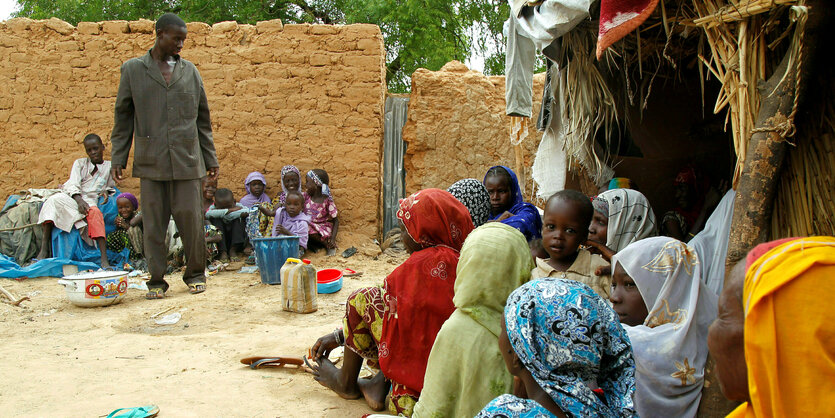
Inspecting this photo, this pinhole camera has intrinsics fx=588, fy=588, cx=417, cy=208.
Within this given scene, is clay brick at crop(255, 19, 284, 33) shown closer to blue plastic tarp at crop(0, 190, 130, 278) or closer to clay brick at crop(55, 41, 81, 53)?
clay brick at crop(55, 41, 81, 53)

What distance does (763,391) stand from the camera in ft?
3.87

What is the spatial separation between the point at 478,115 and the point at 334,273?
11.4 ft

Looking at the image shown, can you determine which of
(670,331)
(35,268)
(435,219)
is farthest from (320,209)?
(670,331)

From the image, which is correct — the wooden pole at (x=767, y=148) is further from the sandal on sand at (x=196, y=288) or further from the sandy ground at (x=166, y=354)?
the sandal on sand at (x=196, y=288)

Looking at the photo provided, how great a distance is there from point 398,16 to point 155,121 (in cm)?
904

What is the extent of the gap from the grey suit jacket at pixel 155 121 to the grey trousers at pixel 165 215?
14 cm

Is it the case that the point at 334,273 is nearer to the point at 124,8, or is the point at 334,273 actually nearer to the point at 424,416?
the point at 424,416

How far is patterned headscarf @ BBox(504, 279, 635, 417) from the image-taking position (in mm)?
1476

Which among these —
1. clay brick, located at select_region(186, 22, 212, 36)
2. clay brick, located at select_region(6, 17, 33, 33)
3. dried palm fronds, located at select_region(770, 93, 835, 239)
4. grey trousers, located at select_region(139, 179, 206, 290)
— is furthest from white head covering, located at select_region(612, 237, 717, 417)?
clay brick, located at select_region(6, 17, 33, 33)

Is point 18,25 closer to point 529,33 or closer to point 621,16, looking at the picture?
point 529,33

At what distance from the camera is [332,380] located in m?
3.06

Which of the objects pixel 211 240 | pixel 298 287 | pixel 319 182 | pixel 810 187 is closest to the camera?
pixel 810 187

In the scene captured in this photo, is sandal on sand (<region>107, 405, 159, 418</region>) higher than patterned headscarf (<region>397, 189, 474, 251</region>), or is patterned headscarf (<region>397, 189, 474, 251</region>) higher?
patterned headscarf (<region>397, 189, 474, 251</region>)

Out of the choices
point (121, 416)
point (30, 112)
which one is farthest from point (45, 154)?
point (121, 416)
